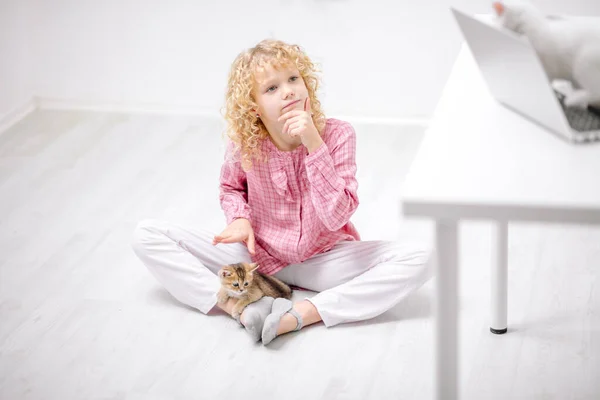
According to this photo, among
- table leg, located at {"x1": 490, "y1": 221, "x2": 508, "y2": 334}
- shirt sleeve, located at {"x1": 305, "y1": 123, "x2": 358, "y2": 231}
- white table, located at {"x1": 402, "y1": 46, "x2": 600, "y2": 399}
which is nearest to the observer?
white table, located at {"x1": 402, "y1": 46, "x2": 600, "y2": 399}

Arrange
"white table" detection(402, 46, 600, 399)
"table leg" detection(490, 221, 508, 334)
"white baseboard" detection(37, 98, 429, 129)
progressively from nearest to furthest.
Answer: "white table" detection(402, 46, 600, 399), "table leg" detection(490, 221, 508, 334), "white baseboard" detection(37, 98, 429, 129)

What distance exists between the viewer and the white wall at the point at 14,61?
9.69ft

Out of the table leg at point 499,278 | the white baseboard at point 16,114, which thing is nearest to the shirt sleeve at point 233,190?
the table leg at point 499,278

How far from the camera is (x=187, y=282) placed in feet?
6.63

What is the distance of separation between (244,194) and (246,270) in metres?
0.21

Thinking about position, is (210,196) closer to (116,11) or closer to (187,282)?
(187,282)

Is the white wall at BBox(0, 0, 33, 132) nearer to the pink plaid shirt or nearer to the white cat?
the pink plaid shirt

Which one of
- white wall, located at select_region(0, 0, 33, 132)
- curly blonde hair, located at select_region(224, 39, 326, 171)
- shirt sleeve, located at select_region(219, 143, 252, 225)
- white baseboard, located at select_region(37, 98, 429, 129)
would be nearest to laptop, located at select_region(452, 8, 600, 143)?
curly blonde hair, located at select_region(224, 39, 326, 171)

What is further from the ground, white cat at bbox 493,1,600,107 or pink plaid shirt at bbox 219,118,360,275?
white cat at bbox 493,1,600,107

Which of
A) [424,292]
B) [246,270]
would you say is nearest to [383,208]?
[424,292]

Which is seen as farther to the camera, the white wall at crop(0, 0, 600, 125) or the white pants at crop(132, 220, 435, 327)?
the white wall at crop(0, 0, 600, 125)

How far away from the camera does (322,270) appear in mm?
2029

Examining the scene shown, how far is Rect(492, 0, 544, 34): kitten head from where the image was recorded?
1.19m

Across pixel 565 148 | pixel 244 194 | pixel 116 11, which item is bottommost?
pixel 244 194
